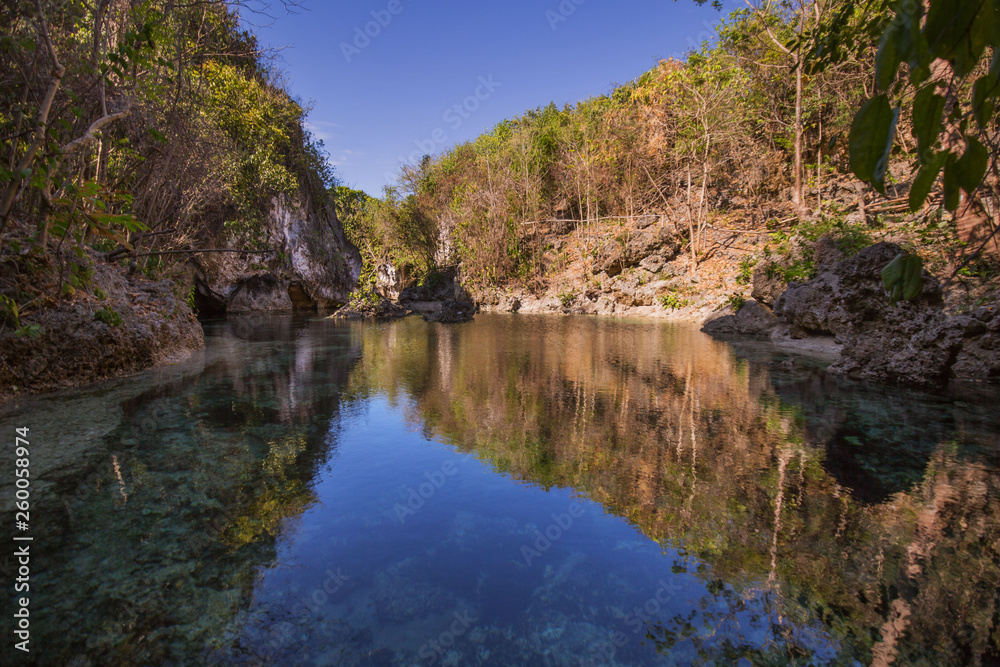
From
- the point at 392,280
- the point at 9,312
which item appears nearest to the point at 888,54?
the point at 9,312

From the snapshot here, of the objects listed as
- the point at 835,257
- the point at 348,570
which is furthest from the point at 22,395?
the point at 835,257

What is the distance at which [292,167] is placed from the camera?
18938 mm

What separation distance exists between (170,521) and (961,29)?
3.23m

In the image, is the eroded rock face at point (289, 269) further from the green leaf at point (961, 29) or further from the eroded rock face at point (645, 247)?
the green leaf at point (961, 29)

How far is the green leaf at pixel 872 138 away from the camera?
784 millimetres

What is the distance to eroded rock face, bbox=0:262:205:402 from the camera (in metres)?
4.53

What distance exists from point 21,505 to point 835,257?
11.8 m

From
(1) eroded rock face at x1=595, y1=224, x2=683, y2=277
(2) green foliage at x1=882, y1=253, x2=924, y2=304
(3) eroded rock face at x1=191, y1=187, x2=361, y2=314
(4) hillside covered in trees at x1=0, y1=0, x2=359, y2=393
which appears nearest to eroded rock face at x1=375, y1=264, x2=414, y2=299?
(3) eroded rock face at x1=191, y1=187, x2=361, y2=314

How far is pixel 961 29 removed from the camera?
83cm

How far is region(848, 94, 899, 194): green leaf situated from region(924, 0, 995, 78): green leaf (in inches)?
5.0

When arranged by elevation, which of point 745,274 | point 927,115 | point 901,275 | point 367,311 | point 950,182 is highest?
point 745,274

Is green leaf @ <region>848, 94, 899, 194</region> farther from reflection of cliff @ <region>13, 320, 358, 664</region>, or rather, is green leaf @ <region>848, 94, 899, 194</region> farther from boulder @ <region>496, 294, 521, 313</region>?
boulder @ <region>496, 294, 521, 313</region>

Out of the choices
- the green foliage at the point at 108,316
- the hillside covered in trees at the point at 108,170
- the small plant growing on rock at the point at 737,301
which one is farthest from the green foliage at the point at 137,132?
the small plant growing on rock at the point at 737,301

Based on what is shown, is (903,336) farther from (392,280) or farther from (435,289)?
(392,280)
